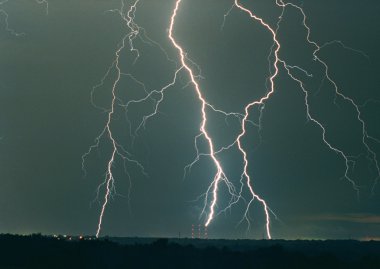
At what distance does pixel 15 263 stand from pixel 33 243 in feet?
42.4

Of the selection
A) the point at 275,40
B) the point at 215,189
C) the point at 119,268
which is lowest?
the point at 119,268

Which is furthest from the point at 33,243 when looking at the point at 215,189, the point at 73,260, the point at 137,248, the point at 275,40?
the point at 275,40

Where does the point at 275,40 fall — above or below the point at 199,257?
above

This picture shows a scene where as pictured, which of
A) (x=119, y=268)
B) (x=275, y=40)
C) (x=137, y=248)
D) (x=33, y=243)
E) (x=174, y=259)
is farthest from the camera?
(x=33, y=243)

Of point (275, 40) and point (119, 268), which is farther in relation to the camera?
point (119, 268)

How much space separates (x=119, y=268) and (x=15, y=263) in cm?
675

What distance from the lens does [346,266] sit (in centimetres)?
4803

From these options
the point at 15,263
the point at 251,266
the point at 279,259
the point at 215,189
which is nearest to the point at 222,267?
the point at 251,266

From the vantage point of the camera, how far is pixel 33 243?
203 ft

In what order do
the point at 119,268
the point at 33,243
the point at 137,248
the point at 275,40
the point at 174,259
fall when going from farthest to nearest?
the point at 33,243
the point at 137,248
the point at 174,259
the point at 119,268
the point at 275,40

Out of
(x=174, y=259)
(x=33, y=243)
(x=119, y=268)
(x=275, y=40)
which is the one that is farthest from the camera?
(x=33, y=243)

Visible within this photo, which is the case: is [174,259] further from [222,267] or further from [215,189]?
[215,189]

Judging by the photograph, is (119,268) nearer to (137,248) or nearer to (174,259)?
(174,259)

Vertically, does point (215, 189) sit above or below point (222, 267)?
above
